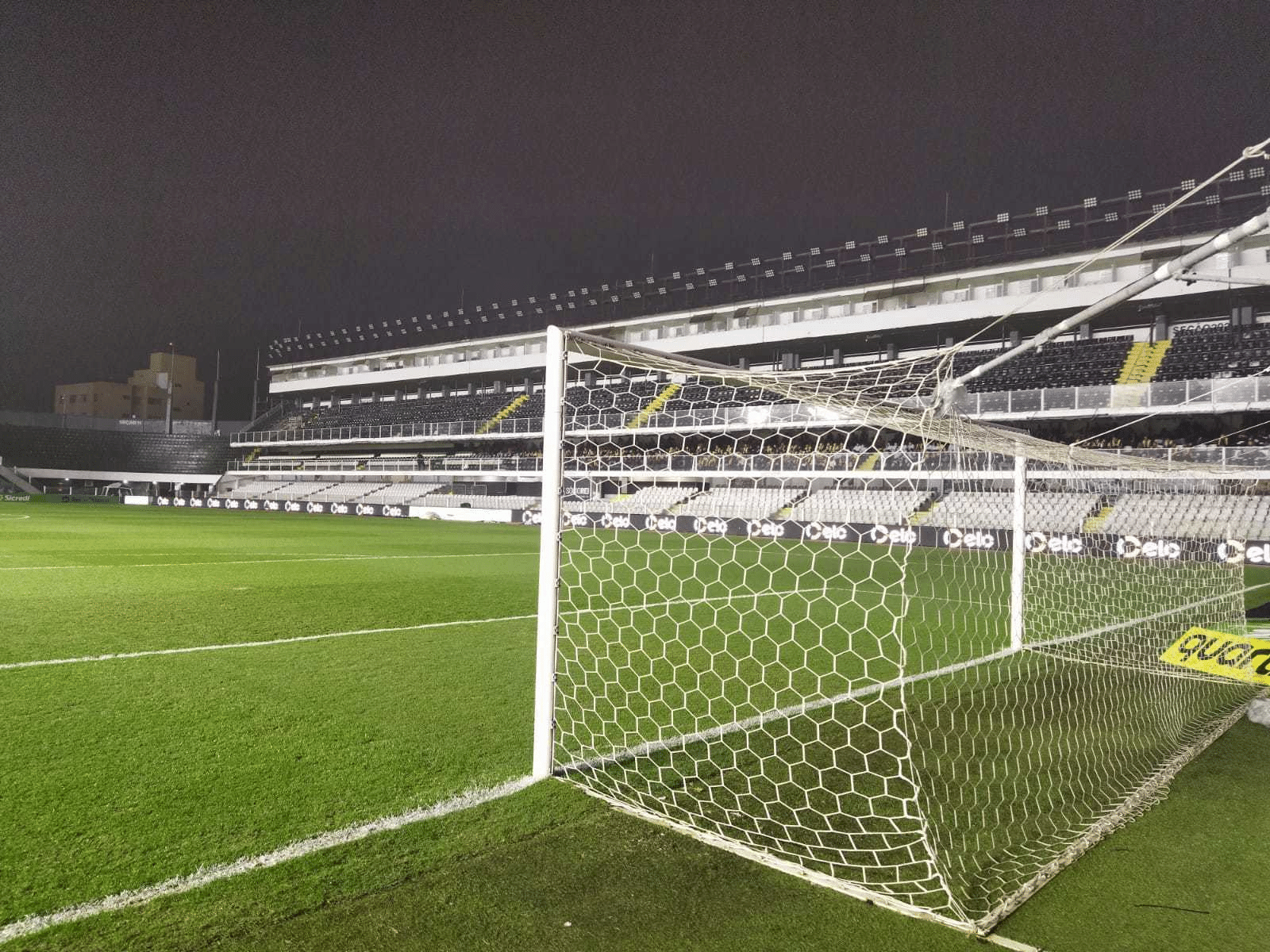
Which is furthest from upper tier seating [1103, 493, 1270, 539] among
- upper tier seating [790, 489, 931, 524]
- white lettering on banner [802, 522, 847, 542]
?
white lettering on banner [802, 522, 847, 542]

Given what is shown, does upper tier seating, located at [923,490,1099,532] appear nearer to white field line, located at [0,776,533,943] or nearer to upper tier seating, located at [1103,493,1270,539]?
upper tier seating, located at [1103,493,1270,539]

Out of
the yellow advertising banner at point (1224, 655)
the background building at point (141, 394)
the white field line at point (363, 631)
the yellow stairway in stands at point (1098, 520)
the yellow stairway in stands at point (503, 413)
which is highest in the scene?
the background building at point (141, 394)

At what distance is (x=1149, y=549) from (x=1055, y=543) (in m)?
2.01

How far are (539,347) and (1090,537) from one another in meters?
29.4

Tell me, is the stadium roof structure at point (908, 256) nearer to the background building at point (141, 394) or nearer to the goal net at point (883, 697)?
the goal net at point (883, 697)

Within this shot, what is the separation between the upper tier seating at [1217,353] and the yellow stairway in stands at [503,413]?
1076 inches

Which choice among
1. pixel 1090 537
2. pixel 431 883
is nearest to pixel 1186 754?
pixel 431 883

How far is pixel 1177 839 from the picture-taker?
9.52 ft

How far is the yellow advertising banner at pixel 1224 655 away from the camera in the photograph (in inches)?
220

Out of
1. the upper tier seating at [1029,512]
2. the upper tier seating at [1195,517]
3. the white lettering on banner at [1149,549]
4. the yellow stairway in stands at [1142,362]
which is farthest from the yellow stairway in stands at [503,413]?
the white lettering on banner at [1149,549]

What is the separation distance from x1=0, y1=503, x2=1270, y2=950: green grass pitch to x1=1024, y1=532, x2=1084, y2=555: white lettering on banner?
15547mm

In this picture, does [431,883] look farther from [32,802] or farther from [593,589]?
[593,589]

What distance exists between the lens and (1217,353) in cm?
2383

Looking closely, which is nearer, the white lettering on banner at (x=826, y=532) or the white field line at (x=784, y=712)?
the white field line at (x=784, y=712)
